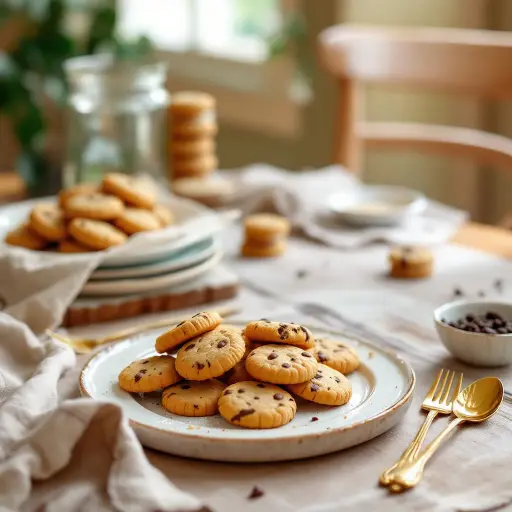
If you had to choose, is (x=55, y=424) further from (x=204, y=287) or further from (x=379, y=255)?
(x=379, y=255)

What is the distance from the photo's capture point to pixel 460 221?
1725 mm

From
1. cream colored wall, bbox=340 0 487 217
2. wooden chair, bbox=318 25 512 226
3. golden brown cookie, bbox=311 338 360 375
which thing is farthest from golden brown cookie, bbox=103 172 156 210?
cream colored wall, bbox=340 0 487 217

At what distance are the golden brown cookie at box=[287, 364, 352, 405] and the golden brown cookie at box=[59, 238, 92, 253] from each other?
509 millimetres

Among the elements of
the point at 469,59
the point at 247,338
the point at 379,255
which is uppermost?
the point at 469,59

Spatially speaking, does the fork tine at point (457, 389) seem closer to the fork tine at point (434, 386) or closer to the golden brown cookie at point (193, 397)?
the fork tine at point (434, 386)

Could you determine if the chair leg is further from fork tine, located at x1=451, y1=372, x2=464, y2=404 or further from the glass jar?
fork tine, located at x1=451, y1=372, x2=464, y2=404

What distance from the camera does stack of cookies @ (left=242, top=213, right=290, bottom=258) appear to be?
5.07ft

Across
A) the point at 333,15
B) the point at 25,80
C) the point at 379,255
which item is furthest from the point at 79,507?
the point at 25,80

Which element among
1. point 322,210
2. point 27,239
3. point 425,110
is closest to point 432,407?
point 27,239

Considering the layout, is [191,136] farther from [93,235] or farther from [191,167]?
[93,235]

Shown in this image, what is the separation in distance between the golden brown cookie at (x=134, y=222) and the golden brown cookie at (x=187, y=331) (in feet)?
1.41

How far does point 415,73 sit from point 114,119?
0.70 m

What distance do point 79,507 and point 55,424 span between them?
8cm

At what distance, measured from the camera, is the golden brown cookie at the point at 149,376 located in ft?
2.96
